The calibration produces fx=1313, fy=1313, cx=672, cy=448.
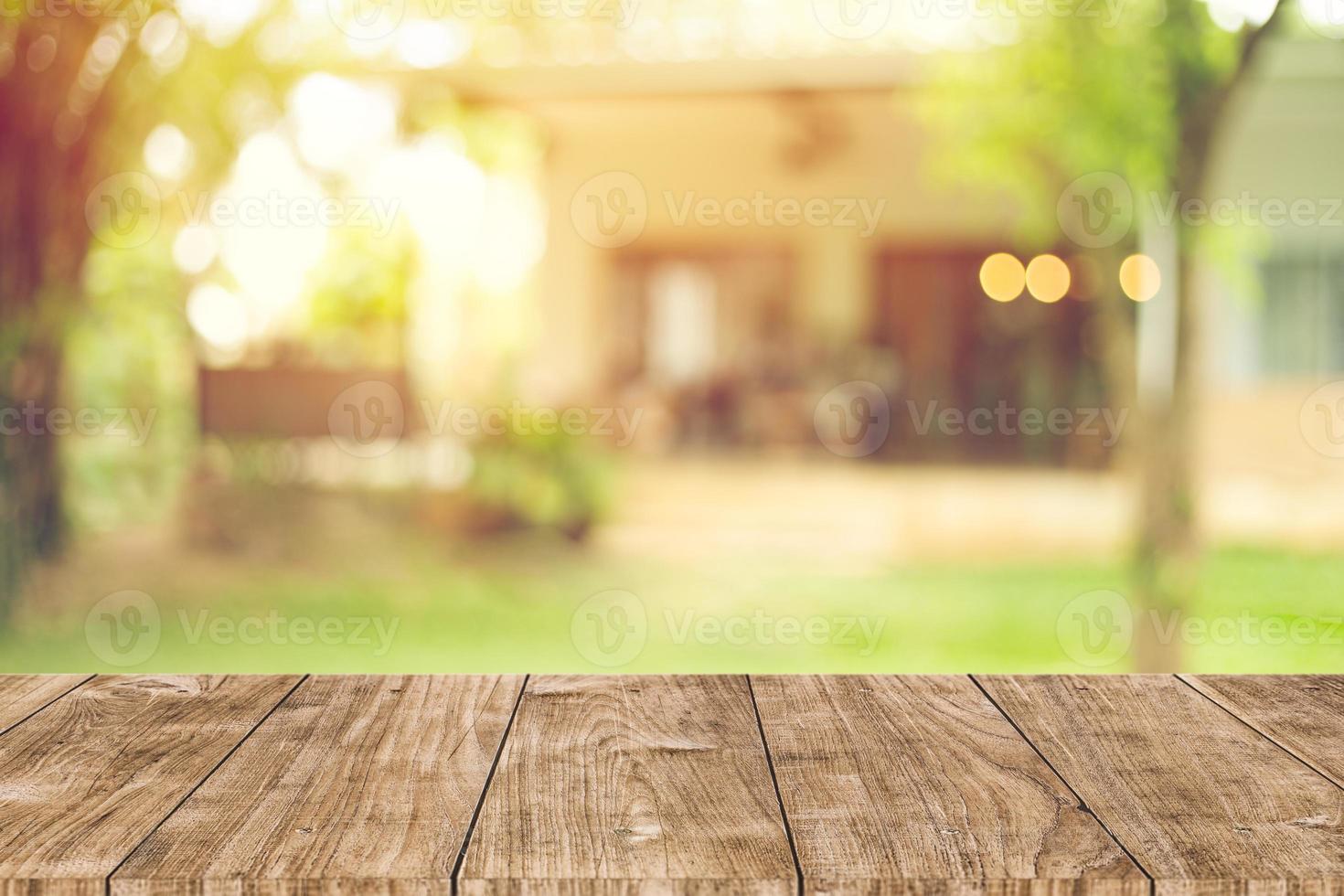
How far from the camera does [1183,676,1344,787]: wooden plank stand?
1.00 meters

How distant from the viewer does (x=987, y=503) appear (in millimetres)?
7711

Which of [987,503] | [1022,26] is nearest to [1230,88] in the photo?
[1022,26]

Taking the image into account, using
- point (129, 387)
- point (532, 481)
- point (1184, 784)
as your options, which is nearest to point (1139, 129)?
point (532, 481)

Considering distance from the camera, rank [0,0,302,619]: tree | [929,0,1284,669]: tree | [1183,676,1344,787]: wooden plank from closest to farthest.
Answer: [1183,676,1344,787]: wooden plank < [929,0,1284,669]: tree < [0,0,302,619]: tree

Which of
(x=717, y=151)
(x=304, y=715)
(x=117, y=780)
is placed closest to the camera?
(x=117, y=780)

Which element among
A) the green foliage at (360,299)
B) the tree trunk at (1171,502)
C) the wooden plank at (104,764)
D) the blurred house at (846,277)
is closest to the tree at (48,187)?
the green foliage at (360,299)

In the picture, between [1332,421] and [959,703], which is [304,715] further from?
[1332,421]

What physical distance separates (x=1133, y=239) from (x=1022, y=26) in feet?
8.98

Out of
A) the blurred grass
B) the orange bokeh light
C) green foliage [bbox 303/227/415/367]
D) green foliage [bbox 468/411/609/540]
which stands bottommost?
the blurred grass

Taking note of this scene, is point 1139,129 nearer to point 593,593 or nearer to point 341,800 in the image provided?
point 593,593

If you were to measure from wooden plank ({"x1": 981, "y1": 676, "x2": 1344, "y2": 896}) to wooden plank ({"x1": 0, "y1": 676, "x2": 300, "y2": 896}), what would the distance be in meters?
0.62

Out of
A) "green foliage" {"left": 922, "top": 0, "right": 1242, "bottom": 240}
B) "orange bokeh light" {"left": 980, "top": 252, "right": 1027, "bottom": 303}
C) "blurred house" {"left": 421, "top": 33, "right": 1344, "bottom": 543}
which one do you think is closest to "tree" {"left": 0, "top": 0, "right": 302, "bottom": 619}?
"blurred house" {"left": 421, "top": 33, "right": 1344, "bottom": 543}

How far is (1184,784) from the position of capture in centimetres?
91

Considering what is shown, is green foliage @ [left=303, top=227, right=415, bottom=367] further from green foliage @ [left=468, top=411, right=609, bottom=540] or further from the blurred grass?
the blurred grass
